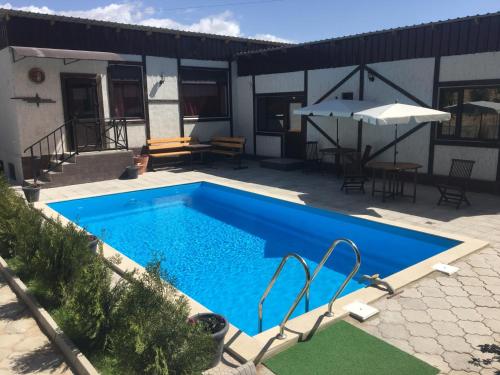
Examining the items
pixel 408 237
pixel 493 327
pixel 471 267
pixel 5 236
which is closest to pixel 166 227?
pixel 5 236

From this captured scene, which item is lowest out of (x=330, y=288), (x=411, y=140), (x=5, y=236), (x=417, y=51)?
(x=330, y=288)

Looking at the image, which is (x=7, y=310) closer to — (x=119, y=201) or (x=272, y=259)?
(x=272, y=259)

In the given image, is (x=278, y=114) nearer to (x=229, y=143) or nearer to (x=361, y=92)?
(x=229, y=143)

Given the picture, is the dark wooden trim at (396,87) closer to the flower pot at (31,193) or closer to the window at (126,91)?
the window at (126,91)

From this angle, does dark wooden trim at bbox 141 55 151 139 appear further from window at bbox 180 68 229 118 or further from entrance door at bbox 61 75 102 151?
entrance door at bbox 61 75 102 151

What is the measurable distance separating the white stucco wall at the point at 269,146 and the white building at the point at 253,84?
4 cm

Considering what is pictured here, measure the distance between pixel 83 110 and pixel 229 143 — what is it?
5.06 m

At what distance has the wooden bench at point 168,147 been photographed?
46.3ft

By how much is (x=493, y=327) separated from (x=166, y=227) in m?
6.40

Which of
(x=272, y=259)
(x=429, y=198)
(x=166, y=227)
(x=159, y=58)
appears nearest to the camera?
(x=272, y=259)

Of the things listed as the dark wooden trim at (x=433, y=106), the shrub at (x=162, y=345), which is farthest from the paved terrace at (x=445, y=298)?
the dark wooden trim at (x=433, y=106)

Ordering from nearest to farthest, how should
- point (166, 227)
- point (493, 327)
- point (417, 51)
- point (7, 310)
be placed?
point (493, 327), point (7, 310), point (166, 227), point (417, 51)

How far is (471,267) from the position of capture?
18.5 feet

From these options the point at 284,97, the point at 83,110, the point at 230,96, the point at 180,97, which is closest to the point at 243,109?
the point at 230,96
